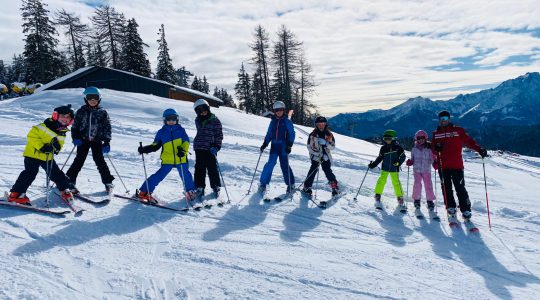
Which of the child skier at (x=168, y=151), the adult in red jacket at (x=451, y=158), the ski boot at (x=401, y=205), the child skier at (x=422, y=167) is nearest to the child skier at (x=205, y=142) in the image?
the child skier at (x=168, y=151)

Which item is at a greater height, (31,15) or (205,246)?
(31,15)

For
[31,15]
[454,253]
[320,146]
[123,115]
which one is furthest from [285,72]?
[454,253]

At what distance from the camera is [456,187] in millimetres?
6688

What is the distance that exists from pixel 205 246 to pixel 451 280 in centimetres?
294

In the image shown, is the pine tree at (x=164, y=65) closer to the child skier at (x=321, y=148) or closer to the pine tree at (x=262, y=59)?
the pine tree at (x=262, y=59)

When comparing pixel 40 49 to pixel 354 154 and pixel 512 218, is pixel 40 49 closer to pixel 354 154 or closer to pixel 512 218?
pixel 354 154

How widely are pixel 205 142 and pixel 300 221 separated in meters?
2.28

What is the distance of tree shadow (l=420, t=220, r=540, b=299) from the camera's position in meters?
4.34

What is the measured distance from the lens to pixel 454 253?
5234 mm

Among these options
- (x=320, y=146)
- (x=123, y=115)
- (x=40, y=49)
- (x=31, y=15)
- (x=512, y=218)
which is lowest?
(x=512, y=218)

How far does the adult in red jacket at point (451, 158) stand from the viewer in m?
6.62

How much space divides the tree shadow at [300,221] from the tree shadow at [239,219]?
463 mm

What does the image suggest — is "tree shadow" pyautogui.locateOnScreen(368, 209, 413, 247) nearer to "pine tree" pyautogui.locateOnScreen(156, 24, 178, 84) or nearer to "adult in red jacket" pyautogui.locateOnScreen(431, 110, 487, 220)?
"adult in red jacket" pyautogui.locateOnScreen(431, 110, 487, 220)

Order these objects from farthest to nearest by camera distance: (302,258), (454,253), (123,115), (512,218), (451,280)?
(123,115) < (512,218) < (454,253) < (302,258) < (451,280)
